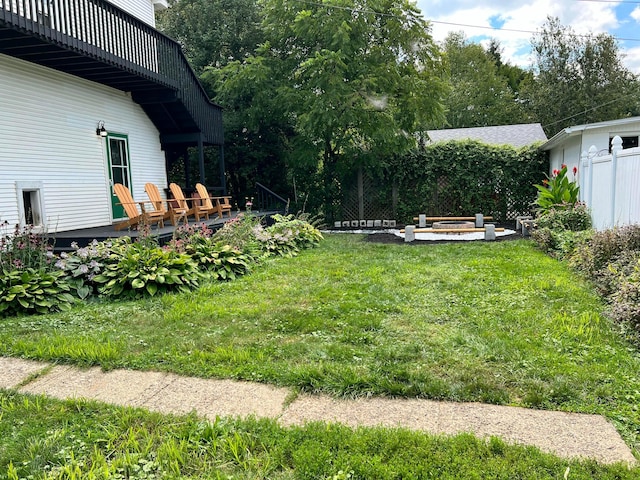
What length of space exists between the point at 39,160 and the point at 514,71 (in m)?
39.9

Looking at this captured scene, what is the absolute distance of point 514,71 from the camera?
39438mm

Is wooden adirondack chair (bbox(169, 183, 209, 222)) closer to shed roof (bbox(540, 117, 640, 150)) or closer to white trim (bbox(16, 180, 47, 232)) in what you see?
white trim (bbox(16, 180, 47, 232))

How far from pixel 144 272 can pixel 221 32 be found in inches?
496

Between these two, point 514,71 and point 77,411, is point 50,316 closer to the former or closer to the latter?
point 77,411

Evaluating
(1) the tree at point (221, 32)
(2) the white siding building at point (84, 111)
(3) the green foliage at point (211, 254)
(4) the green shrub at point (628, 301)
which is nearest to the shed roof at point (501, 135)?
(1) the tree at point (221, 32)

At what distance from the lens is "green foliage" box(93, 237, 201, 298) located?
5.46 meters

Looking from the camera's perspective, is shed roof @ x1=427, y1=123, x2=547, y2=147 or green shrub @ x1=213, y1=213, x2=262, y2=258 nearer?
green shrub @ x1=213, y1=213, x2=262, y2=258

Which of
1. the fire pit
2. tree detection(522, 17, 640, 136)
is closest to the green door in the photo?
the fire pit

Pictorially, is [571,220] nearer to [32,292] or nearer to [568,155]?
[568,155]

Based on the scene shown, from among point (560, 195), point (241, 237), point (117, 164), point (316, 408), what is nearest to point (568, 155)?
point (560, 195)

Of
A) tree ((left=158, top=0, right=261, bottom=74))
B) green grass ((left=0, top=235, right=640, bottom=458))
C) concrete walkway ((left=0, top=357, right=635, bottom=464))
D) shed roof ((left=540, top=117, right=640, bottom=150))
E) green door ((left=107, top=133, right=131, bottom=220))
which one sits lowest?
concrete walkway ((left=0, top=357, right=635, bottom=464))

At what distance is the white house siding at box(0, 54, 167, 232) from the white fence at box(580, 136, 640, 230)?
26.7 feet

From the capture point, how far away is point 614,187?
6883mm

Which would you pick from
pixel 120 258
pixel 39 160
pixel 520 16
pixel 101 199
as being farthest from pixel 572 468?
pixel 520 16
